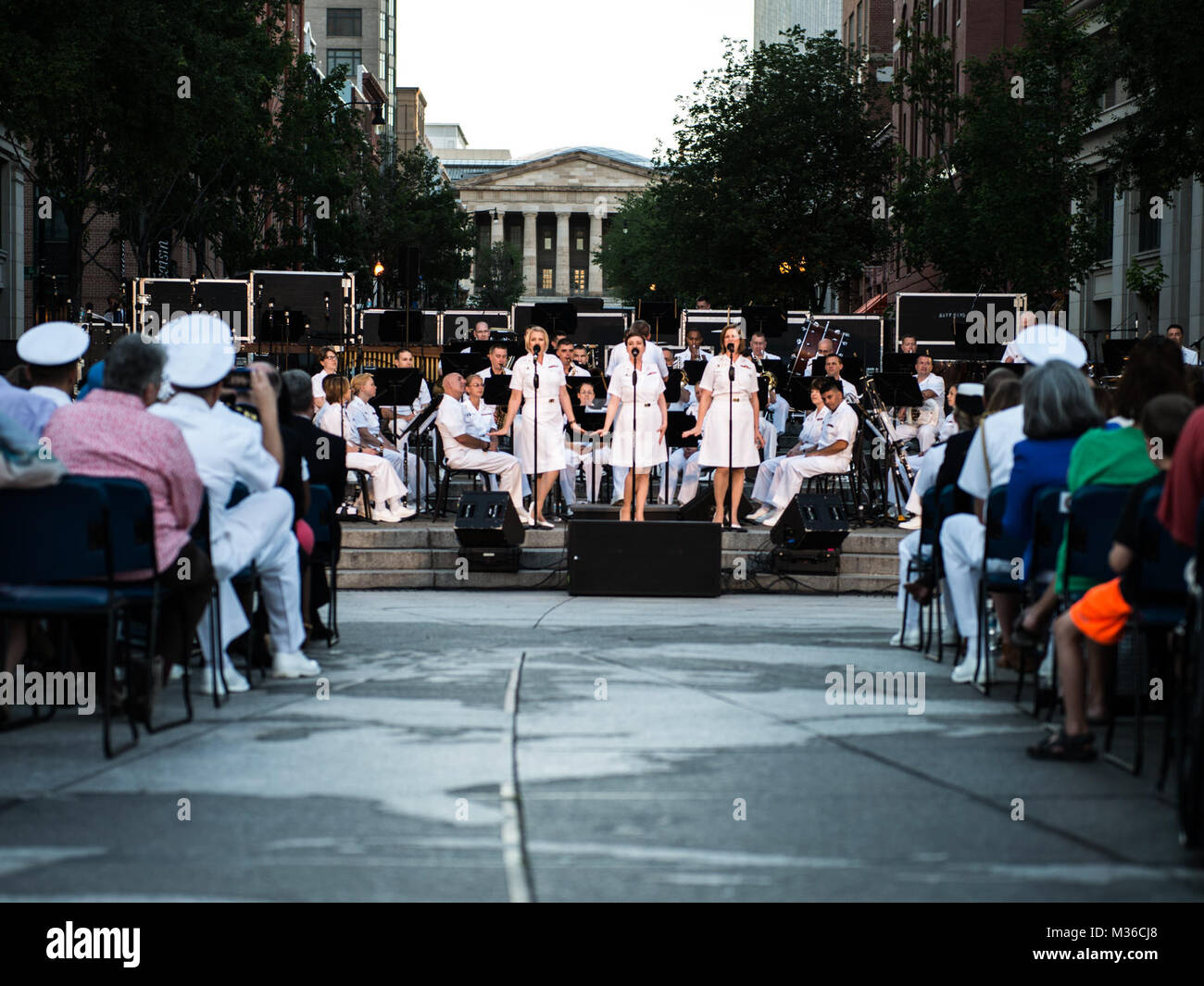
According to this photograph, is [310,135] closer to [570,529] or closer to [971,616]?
[570,529]

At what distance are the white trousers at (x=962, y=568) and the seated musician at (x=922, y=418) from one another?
353 inches

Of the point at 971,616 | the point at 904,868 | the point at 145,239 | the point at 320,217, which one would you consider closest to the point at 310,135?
the point at 320,217

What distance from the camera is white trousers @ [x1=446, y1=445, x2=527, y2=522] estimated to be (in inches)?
696

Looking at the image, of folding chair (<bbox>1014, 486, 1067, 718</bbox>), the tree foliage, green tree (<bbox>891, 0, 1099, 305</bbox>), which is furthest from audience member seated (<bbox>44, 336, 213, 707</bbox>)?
green tree (<bbox>891, 0, 1099, 305</bbox>)

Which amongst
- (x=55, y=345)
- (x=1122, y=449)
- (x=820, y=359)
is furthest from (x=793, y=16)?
(x=1122, y=449)

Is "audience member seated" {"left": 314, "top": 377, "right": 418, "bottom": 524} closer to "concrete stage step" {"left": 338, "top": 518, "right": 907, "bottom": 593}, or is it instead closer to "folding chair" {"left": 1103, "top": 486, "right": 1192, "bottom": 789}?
"concrete stage step" {"left": 338, "top": 518, "right": 907, "bottom": 593}

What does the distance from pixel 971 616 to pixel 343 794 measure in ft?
14.7

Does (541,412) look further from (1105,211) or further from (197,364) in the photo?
(1105,211)

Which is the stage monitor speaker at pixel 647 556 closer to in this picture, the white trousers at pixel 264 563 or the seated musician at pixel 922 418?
the seated musician at pixel 922 418

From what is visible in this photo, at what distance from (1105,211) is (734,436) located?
3005cm

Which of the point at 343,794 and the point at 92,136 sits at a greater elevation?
the point at 92,136

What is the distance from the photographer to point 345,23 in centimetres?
12750

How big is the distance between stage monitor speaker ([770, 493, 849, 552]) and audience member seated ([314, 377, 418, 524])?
4430 millimetres
